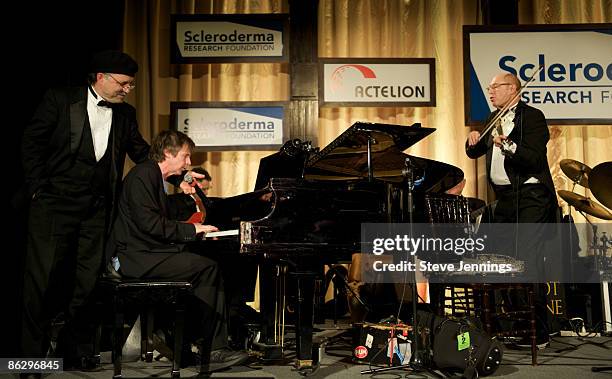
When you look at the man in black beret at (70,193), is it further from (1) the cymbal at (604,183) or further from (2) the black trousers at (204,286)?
(1) the cymbal at (604,183)

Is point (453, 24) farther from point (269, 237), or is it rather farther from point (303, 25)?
point (269, 237)

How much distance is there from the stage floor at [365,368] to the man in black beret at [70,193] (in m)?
0.34

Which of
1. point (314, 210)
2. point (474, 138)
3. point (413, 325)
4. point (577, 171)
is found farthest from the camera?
point (577, 171)

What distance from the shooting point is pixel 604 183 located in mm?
3715

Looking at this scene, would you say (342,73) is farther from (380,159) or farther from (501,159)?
(380,159)

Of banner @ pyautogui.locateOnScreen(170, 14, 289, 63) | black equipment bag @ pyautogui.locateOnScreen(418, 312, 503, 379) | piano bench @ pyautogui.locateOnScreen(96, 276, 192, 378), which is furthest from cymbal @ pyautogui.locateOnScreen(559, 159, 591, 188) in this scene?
piano bench @ pyautogui.locateOnScreen(96, 276, 192, 378)

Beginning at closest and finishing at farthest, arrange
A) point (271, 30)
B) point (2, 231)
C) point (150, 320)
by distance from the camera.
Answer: point (2, 231), point (150, 320), point (271, 30)

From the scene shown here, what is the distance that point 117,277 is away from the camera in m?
3.53

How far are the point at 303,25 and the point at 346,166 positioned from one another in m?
2.50

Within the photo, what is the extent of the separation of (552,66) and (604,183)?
2407mm

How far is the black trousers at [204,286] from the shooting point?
3.38m

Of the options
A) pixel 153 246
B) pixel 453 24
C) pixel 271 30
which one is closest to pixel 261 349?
pixel 153 246

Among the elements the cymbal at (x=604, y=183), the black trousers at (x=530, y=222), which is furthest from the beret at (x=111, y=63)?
the cymbal at (x=604, y=183)

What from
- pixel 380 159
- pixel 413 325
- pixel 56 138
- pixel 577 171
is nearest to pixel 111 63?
pixel 56 138
